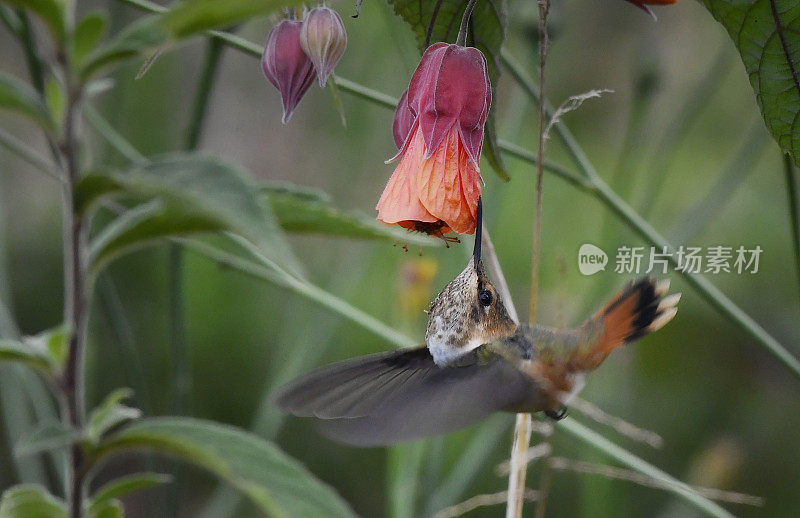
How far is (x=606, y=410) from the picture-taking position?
1.16m

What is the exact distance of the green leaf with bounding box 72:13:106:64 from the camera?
0.34m

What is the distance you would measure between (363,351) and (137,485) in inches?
39.8

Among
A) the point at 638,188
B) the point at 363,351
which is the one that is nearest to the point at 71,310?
the point at 363,351

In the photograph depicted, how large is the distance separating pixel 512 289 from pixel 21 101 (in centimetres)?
125

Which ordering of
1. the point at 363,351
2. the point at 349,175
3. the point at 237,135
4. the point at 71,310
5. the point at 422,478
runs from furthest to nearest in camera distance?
the point at 237,135 < the point at 349,175 < the point at 363,351 < the point at 422,478 < the point at 71,310

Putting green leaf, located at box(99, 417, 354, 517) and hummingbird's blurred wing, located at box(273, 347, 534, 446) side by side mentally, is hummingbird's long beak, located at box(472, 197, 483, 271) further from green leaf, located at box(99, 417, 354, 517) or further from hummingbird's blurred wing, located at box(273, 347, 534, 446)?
green leaf, located at box(99, 417, 354, 517)

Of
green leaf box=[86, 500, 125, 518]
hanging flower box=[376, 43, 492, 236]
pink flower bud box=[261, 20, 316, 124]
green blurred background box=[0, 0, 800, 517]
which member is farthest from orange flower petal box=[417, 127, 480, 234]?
green blurred background box=[0, 0, 800, 517]

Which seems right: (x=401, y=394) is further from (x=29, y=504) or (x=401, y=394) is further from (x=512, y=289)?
(x=512, y=289)

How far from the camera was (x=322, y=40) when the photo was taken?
470mm


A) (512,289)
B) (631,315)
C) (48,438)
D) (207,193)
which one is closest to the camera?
(207,193)

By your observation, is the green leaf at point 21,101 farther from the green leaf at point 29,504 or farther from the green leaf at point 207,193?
the green leaf at point 29,504

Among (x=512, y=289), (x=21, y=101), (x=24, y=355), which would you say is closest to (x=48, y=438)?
(x=24, y=355)

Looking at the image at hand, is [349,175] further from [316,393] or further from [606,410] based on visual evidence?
[316,393]

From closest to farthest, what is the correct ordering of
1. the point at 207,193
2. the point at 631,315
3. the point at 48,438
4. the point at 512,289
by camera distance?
1. the point at 207,193
2. the point at 48,438
3. the point at 631,315
4. the point at 512,289
